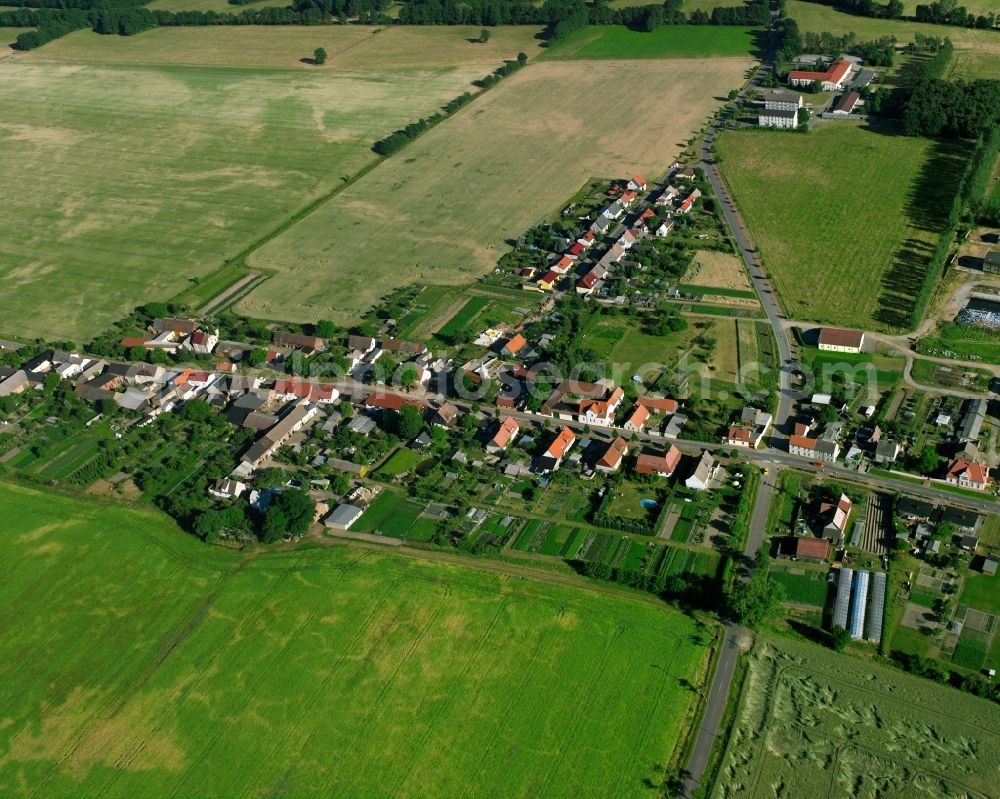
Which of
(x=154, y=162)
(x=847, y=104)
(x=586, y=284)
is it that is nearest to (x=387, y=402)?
(x=586, y=284)

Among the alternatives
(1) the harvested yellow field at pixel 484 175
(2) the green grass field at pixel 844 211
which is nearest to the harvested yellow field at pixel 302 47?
(1) the harvested yellow field at pixel 484 175

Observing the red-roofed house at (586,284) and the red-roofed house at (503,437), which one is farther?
the red-roofed house at (586,284)

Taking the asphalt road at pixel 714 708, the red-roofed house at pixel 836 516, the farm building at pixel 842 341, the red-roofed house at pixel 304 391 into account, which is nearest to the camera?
the asphalt road at pixel 714 708

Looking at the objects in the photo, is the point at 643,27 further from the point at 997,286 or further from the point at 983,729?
the point at 983,729

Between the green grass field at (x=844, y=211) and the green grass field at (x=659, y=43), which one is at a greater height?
the green grass field at (x=659, y=43)

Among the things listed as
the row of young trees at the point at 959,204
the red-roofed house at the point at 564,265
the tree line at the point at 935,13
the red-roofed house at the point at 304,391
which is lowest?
the red-roofed house at the point at 304,391

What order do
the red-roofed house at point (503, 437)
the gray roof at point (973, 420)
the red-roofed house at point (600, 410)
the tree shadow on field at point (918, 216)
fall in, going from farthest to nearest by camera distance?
the tree shadow on field at point (918, 216)
the red-roofed house at point (600, 410)
the red-roofed house at point (503, 437)
the gray roof at point (973, 420)

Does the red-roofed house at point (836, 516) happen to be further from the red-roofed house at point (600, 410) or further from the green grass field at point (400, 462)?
the green grass field at point (400, 462)

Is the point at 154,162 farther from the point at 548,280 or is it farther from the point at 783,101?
the point at 783,101
